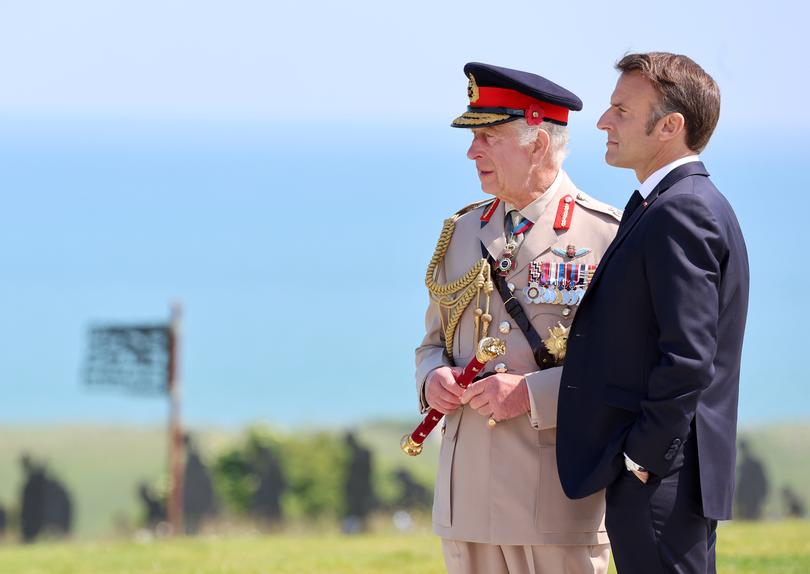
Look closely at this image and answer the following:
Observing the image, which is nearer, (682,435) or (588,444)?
(682,435)

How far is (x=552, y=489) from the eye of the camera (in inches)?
150

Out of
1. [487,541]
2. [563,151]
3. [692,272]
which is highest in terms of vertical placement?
[563,151]

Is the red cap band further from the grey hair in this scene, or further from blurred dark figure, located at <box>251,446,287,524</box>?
blurred dark figure, located at <box>251,446,287,524</box>

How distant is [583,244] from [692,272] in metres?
0.75

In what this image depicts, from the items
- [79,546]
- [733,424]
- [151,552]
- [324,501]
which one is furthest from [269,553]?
[324,501]

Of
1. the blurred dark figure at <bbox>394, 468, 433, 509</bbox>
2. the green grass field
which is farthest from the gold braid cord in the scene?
the blurred dark figure at <bbox>394, 468, 433, 509</bbox>

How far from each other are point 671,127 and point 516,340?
0.84 m

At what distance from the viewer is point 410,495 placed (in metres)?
13.9

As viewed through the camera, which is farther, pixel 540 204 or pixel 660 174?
pixel 540 204

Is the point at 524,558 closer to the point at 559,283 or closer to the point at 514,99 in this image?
the point at 559,283

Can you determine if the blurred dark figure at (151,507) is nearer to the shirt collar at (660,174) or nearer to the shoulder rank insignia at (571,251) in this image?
the shoulder rank insignia at (571,251)

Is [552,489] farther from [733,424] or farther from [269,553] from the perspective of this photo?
[269,553]

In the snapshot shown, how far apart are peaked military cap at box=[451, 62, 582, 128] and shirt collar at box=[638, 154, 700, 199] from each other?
0.51 metres

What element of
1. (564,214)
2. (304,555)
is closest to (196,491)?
(304,555)
